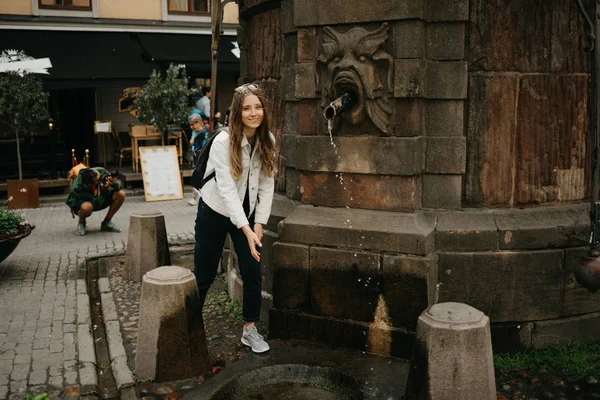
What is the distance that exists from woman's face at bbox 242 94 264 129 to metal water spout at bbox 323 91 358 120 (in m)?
0.55

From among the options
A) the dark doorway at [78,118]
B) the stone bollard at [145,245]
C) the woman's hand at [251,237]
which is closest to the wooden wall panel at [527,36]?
the woman's hand at [251,237]

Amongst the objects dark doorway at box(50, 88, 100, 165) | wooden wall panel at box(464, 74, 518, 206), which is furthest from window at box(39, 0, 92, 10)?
wooden wall panel at box(464, 74, 518, 206)

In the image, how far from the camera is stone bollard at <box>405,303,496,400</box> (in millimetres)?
3934

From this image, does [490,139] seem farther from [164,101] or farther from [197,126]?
[164,101]

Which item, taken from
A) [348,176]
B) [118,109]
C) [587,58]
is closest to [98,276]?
[348,176]

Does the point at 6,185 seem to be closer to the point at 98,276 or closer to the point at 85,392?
the point at 98,276

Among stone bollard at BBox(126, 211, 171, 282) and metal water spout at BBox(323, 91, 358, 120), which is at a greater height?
metal water spout at BBox(323, 91, 358, 120)

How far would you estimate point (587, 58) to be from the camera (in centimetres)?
543

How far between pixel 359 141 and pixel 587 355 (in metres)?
2.58

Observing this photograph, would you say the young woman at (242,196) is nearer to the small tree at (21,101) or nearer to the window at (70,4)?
the small tree at (21,101)

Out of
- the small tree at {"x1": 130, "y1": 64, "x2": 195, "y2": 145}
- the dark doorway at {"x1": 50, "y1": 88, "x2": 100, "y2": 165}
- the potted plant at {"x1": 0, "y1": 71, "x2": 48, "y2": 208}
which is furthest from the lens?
the dark doorway at {"x1": 50, "y1": 88, "x2": 100, "y2": 165}

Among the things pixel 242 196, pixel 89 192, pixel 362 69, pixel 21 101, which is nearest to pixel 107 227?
pixel 89 192

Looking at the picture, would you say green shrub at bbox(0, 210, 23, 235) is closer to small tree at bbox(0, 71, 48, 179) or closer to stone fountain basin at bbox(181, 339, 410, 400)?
stone fountain basin at bbox(181, 339, 410, 400)

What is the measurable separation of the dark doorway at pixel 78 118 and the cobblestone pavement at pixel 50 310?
7865mm
